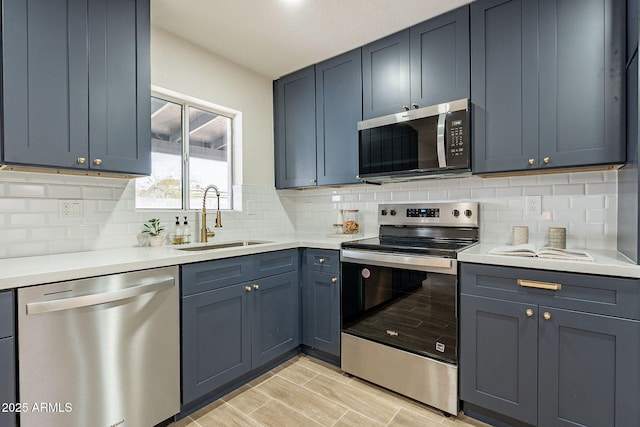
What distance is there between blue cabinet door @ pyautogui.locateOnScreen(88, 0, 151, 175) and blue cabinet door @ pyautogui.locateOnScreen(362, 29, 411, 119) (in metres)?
1.53

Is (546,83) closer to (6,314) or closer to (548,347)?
(548,347)

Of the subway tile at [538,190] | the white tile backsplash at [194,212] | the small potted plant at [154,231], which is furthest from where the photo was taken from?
the small potted plant at [154,231]

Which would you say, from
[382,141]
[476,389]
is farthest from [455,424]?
[382,141]

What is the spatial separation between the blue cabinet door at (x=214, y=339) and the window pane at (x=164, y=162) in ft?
3.12

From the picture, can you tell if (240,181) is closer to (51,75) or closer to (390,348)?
(51,75)

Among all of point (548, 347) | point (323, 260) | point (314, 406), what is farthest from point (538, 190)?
point (314, 406)

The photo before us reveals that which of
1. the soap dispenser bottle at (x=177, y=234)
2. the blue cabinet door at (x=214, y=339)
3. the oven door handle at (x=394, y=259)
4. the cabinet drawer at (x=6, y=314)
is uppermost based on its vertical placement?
the soap dispenser bottle at (x=177, y=234)

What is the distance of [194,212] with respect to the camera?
2.53 meters

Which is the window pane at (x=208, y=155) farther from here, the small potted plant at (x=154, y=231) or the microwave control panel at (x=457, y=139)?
the microwave control panel at (x=457, y=139)

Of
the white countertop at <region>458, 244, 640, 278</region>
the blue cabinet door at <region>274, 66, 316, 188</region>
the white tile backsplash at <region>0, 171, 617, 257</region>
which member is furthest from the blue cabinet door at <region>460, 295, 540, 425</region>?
the blue cabinet door at <region>274, 66, 316, 188</region>

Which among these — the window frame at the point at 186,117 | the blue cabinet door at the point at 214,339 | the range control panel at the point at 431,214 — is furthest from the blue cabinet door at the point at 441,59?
the blue cabinet door at the point at 214,339

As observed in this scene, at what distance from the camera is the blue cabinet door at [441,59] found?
208 centimetres

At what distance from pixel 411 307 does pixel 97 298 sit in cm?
164

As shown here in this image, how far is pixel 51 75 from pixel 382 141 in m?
1.97
